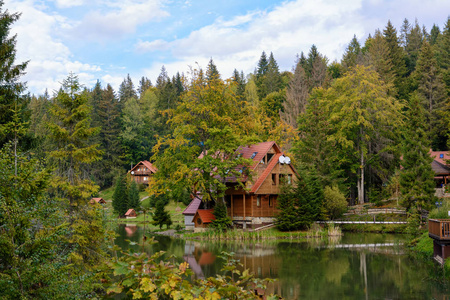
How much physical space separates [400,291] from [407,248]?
11.2 m

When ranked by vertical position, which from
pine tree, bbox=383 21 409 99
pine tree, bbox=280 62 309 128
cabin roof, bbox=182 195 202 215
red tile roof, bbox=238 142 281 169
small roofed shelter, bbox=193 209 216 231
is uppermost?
pine tree, bbox=383 21 409 99

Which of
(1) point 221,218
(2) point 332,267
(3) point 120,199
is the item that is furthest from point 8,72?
(3) point 120,199

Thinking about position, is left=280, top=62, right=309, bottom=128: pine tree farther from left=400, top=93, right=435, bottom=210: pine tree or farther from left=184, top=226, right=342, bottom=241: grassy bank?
left=184, top=226, right=342, bottom=241: grassy bank

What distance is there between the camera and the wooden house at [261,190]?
119 ft

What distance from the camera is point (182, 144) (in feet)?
117

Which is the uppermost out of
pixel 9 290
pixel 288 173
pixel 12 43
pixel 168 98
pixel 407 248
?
pixel 168 98

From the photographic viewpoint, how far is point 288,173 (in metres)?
38.3

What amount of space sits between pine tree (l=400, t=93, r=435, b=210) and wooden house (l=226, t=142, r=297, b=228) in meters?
9.39

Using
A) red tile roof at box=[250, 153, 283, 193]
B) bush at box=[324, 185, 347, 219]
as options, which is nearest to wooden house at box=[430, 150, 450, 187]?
bush at box=[324, 185, 347, 219]

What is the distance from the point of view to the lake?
1478cm

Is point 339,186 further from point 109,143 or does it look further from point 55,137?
point 109,143

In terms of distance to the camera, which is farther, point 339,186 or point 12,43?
point 339,186

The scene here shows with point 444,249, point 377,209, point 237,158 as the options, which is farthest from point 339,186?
point 444,249

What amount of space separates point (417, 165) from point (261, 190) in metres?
12.9
